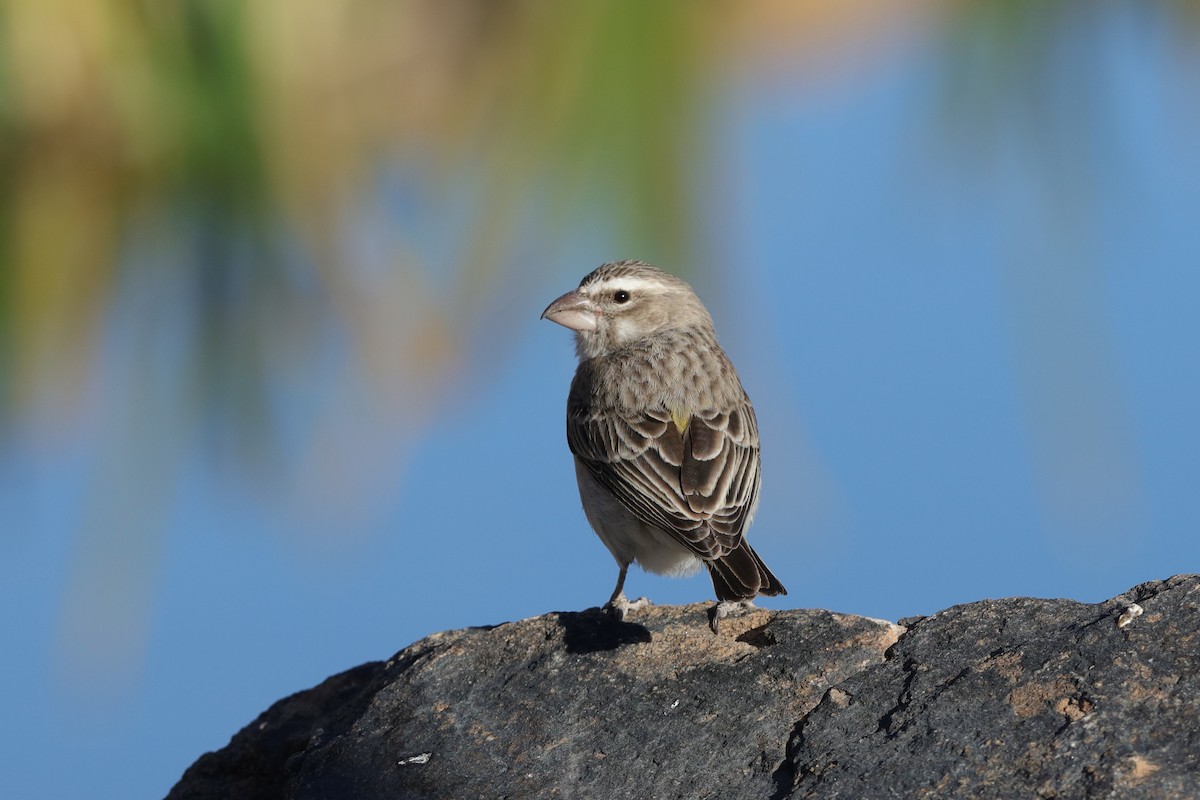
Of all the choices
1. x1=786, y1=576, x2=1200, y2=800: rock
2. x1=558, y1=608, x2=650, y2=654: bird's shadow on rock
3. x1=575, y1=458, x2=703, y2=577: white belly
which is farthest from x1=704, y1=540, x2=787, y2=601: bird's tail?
x1=786, y1=576, x2=1200, y2=800: rock

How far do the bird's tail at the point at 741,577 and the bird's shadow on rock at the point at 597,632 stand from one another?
10.7 inches

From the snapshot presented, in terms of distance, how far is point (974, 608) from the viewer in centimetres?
326

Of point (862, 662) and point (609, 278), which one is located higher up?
point (609, 278)

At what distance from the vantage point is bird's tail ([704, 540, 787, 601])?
11.8 ft

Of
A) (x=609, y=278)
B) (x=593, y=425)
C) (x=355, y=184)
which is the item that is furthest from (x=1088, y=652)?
(x=355, y=184)

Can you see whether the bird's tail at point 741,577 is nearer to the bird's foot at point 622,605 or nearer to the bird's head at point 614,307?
the bird's foot at point 622,605

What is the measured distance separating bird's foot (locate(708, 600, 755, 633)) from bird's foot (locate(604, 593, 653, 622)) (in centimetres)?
30

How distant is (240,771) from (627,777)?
5.58 feet

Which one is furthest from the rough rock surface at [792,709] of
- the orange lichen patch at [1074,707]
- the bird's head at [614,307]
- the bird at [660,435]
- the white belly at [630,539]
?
the bird's head at [614,307]

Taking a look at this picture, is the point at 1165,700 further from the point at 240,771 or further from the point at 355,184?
the point at 355,184

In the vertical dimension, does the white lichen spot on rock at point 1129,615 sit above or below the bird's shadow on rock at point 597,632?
below

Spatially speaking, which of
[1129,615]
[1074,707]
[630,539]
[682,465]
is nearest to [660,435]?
[682,465]

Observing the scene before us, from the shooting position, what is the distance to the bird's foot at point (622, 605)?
3.80 meters

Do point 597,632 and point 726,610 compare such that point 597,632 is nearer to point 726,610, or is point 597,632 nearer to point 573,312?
point 726,610
